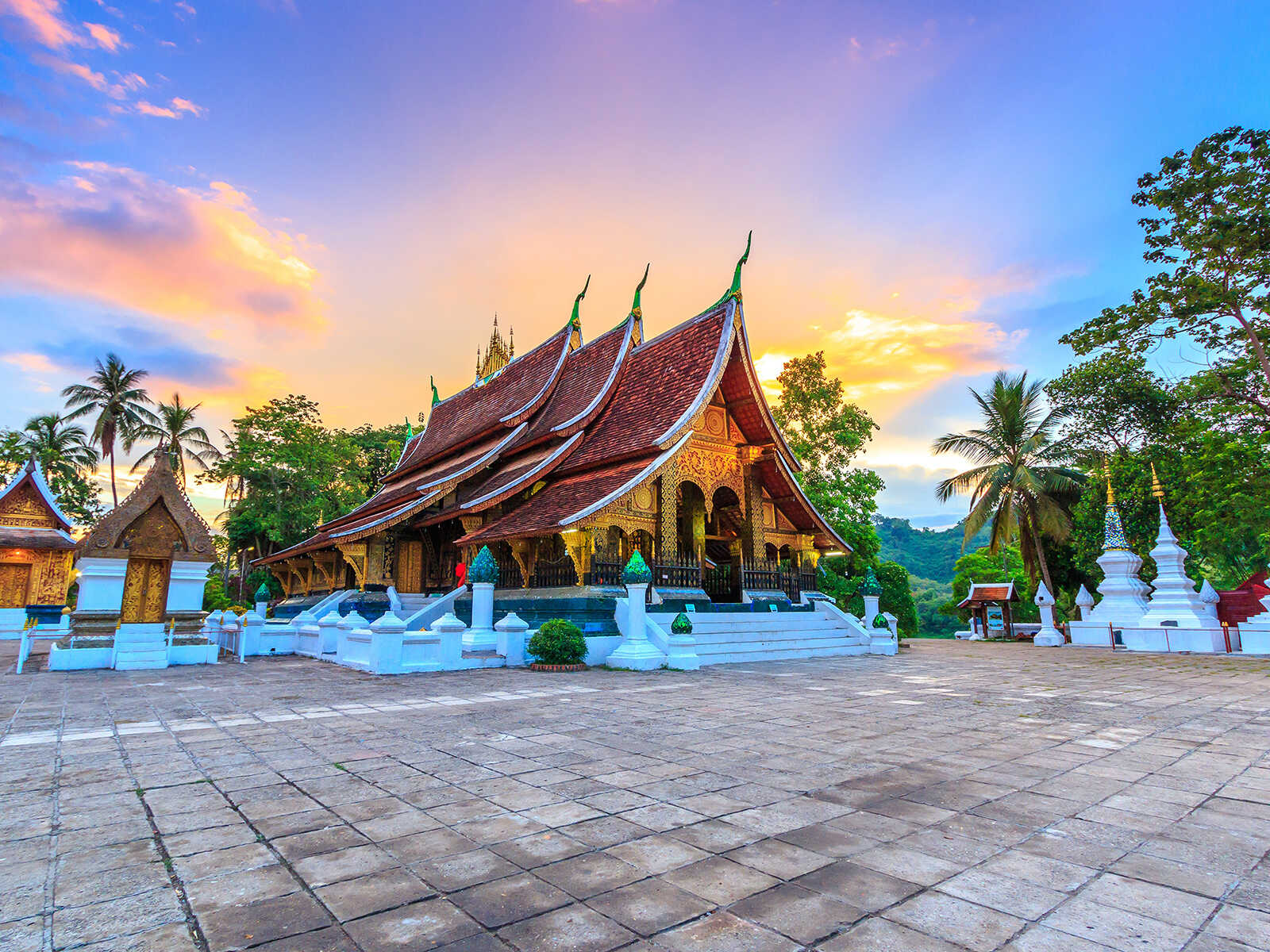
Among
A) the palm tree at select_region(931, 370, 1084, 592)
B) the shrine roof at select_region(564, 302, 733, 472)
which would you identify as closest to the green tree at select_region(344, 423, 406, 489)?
the shrine roof at select_region(564, 302, 733, 472)

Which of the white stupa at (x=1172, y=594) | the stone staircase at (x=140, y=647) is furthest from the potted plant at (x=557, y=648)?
the white stupa at (x=1172, y=594)

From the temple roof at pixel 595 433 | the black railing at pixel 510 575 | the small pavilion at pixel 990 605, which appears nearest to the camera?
the temple roof at pixel 595 433

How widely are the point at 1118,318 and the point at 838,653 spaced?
10291 millimetres

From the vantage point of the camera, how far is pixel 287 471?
27.1 m

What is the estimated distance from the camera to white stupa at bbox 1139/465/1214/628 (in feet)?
45.7

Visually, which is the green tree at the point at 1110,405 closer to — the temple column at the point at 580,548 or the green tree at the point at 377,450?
the temple column at the point at 580,548

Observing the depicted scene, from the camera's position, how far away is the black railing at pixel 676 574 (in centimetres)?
1266

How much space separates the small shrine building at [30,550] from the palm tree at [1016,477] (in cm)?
3055

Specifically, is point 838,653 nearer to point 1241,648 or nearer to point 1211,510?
point 1241,648

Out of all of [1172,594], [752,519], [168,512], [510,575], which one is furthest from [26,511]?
[1172,594]

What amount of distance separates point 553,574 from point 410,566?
6.08 metres

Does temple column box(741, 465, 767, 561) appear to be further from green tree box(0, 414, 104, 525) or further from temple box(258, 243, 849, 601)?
green tree box(0, 414, 104, 525)

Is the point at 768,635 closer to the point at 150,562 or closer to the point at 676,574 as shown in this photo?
the point at 676,574

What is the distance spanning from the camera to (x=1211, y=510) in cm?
1459
